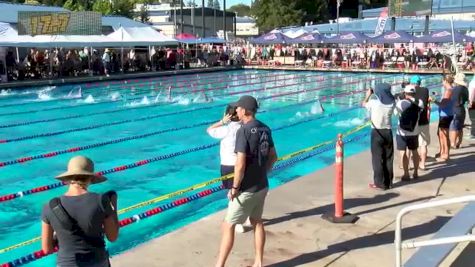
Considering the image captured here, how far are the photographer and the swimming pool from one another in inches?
94.6

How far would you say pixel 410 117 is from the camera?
764cm

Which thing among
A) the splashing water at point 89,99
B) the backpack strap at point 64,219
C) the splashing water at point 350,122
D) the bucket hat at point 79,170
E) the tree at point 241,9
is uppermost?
the tree at point 241,9

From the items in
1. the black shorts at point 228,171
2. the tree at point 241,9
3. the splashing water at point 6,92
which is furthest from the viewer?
A: the tree at point 241,9

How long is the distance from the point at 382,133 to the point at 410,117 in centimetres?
57

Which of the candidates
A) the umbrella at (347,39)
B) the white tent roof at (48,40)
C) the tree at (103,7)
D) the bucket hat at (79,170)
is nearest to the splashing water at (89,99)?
the white tent roof at (48,40)

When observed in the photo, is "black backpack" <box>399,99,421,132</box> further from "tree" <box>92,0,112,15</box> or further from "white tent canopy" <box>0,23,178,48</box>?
"tree" <box>92,0,112,15</box>

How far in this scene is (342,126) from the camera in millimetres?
15406

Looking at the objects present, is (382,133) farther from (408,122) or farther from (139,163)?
(139,163)

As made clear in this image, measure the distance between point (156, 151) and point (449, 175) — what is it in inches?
244

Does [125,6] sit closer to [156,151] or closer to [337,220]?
[156,151]

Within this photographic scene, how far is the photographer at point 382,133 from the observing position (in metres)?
7.30

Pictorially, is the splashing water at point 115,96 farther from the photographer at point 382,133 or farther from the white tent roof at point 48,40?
the photographer at point 382,133

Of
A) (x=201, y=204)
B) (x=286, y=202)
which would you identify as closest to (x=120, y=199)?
(x=201, y=204)

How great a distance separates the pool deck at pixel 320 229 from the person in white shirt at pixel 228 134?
53 cm
